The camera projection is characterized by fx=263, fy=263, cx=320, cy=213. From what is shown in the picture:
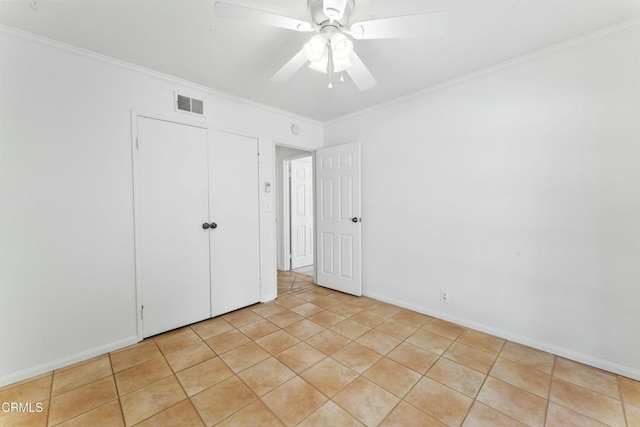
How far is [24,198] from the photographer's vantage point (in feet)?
6.16

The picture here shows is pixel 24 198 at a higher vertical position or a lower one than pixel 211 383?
higher

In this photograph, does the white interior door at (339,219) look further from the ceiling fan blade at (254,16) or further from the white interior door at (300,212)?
the ceiling fan blade at (254,16)

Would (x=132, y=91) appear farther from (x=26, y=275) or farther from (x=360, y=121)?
(x=360, y=121)

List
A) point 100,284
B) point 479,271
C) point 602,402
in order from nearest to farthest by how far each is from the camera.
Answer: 1. point 602,402
2. point 100,284
3. point 479,271

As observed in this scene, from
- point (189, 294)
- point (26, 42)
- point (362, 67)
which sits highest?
point (26, 42)

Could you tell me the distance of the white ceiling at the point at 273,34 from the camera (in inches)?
65.2

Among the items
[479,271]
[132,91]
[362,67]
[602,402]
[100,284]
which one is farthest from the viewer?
[479,271]

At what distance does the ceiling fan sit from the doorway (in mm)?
3006

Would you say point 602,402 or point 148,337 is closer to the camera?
point 602,402

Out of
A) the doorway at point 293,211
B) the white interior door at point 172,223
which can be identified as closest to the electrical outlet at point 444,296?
the doorway at point 293,211

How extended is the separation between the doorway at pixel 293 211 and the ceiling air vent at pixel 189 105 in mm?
1980

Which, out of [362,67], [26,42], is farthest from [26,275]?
[362,67]

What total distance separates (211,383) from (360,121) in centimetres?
319

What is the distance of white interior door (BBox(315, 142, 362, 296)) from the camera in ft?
11.4
